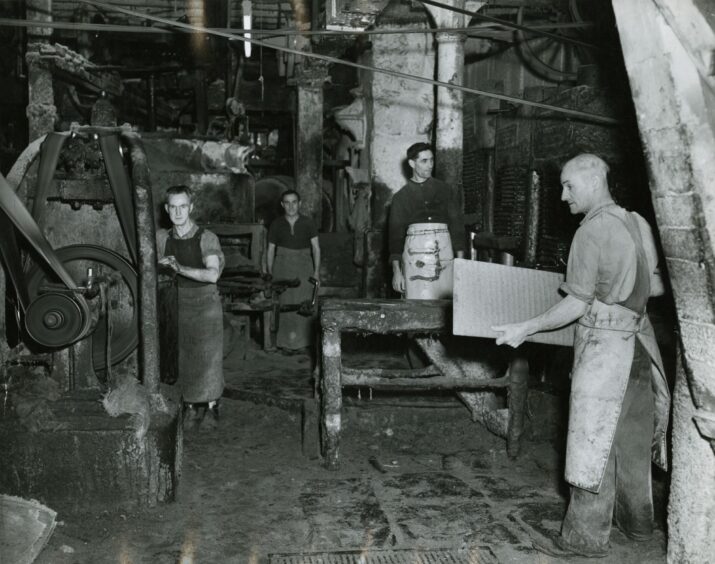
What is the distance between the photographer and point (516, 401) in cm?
542

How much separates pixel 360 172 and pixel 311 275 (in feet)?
7.32

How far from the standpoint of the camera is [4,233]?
4273 mm

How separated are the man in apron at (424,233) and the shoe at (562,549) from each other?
7.11ft

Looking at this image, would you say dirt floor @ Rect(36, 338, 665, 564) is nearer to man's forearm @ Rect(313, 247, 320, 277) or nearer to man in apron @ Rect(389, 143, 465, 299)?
man in apron @ Rect(389, 143, 465, 299)

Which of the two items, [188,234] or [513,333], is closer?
[513,333]

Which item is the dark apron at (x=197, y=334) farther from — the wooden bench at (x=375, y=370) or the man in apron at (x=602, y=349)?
the man in apron at (x=602, y=349)

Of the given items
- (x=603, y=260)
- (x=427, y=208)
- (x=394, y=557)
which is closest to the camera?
(x=603, y=260)

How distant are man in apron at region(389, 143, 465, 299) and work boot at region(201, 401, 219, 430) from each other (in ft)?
6.50

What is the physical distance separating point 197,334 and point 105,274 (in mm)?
1035

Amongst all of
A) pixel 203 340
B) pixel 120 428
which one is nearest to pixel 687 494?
pixel 120 428

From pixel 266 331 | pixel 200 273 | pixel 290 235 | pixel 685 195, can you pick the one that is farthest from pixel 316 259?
pixel 685 195

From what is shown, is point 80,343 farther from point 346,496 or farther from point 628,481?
point 628,481

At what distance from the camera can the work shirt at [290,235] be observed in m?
8.88

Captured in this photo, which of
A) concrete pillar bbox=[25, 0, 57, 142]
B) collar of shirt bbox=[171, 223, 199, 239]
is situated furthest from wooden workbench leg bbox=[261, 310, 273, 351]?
concrete pillar bbox=[25, 0, 57, 142]
